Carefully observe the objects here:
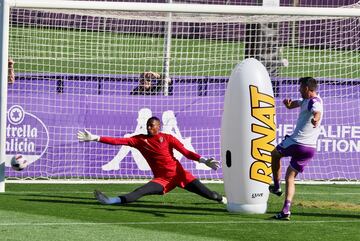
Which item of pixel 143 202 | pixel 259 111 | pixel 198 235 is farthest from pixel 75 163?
pixel 198 235

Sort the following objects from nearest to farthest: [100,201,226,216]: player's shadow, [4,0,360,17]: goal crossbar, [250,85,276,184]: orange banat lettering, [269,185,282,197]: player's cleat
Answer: [250,85,276,184]: orange banat lettering < [100,201,226,216]: player's shadow < [269,185,282,197]: player's cleat < [4,0,360,17]: goal crossbar

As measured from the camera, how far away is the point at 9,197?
17.4 m

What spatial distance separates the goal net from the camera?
69.0ft

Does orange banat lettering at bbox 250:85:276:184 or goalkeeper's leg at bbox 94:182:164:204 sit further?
goalkeeper's leg at bbox 94:182:164:204

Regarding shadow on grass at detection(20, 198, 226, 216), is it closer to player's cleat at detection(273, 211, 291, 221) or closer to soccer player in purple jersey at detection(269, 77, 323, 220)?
player's cleat at detection(273, 211, 291, 221)

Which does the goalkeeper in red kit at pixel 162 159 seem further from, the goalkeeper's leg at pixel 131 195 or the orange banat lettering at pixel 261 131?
the orange banat lettering at pixel 261 131

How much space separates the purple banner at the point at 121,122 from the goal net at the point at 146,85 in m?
0.02

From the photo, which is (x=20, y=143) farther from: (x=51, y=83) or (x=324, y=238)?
(x=324, y=238)

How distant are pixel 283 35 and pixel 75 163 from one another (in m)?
5.01

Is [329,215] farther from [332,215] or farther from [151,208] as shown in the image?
[151,208]

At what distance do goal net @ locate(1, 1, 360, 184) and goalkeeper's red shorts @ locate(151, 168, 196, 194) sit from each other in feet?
10.8

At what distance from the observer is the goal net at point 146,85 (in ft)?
69.0

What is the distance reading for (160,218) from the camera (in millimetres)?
15352

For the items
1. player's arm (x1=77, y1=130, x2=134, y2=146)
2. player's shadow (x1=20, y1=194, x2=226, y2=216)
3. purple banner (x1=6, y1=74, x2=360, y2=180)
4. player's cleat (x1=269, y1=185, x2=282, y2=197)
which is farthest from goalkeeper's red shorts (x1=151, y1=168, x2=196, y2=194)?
purple banner (x1=6, y1=74, x2=360, y2=180)
